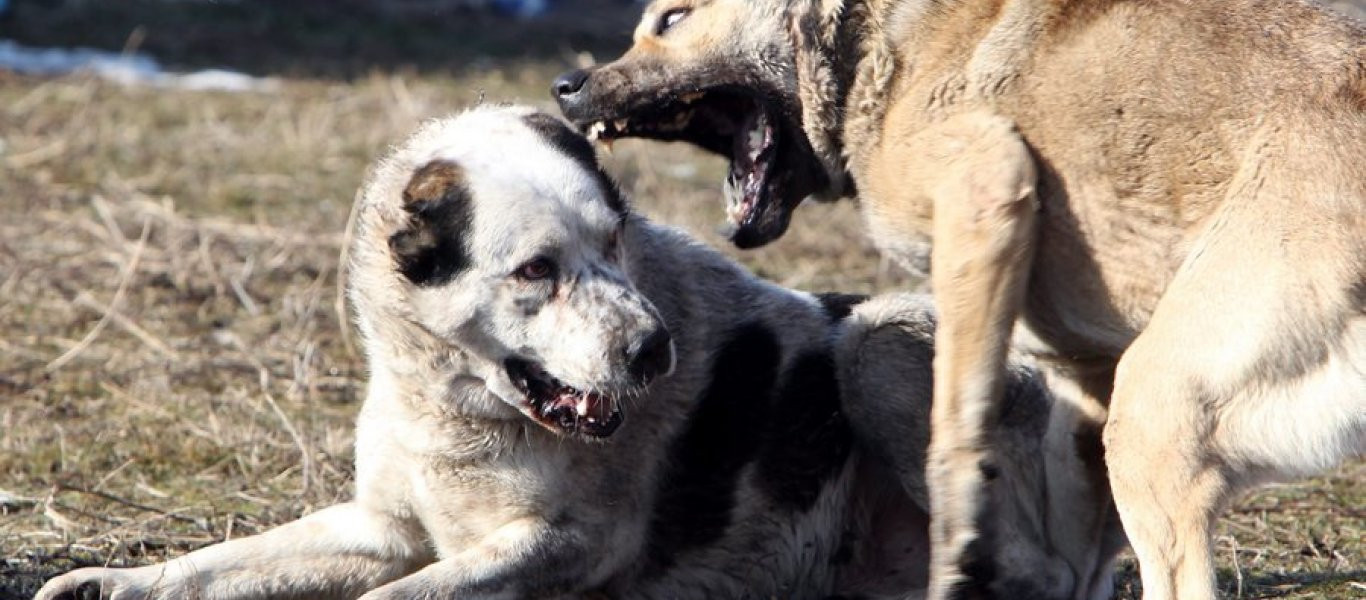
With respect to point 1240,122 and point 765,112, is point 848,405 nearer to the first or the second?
point 765,112

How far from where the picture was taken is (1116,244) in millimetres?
3846

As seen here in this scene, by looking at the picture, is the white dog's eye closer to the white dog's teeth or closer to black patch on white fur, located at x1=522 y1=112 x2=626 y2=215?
black patch on white fur, located at x1=522 y1=112 x2=626 y2=215

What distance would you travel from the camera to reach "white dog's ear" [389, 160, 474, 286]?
3.87 meters

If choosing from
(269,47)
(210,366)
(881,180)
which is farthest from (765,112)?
(269,47)

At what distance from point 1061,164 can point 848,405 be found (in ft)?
2.55

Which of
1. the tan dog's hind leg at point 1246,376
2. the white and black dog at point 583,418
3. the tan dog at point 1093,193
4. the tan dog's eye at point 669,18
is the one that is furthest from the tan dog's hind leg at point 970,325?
the tan dog's eye at point 669,18

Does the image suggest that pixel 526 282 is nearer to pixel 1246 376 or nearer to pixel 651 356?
pixel 651 356

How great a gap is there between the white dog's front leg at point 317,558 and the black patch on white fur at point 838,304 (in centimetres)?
110

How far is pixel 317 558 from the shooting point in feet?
13.7

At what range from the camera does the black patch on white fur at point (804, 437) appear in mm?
4219

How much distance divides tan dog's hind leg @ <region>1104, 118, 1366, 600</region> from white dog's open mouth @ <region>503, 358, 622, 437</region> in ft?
3.36

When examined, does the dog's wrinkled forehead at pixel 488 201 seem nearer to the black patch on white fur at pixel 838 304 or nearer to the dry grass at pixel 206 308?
the black patch on white fur at pixel 838 304

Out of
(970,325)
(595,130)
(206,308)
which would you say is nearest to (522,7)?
(206,308)

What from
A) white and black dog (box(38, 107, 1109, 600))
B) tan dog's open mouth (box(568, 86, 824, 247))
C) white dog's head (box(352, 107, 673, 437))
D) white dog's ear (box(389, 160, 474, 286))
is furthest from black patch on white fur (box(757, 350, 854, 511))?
white dog's ear (box(389, 160, 474, 286))
